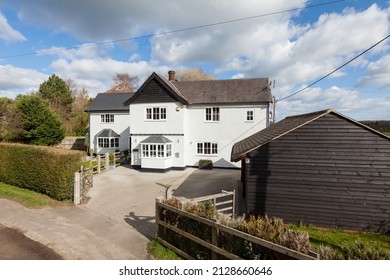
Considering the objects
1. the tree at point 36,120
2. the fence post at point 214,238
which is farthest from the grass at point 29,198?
the tree at point 36,120

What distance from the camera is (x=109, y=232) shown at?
8.30 m

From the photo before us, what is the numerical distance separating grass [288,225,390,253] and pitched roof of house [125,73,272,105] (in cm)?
1372

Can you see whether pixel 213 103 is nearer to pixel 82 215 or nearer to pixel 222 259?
pixel 82 215

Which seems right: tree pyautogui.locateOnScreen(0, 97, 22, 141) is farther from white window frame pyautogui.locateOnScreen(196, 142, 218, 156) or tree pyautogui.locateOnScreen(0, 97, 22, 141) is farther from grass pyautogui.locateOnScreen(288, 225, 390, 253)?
grass pyautogui.locateOnScreen(288, 225, 390, 253)

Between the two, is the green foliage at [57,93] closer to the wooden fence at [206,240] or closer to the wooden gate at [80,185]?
the wooden gate at [80,185]

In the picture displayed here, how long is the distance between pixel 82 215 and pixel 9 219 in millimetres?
2614

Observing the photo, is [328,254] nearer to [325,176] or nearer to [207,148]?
[325,176]

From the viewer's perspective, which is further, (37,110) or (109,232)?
(37,110)

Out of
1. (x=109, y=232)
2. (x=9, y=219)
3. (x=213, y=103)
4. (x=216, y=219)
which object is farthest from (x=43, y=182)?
(x=213, y=103)

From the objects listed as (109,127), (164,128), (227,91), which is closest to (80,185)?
(164,128)

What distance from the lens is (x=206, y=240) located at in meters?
5.83

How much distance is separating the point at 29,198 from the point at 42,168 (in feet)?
5.05

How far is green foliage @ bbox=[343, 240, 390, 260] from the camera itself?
3701mm

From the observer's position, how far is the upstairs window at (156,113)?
21328mm
